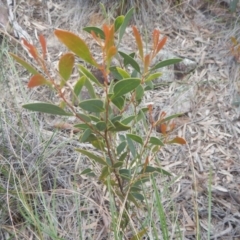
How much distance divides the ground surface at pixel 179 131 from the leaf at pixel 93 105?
0.38 m

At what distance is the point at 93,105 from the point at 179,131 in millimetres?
987

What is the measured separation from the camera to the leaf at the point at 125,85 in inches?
36.6

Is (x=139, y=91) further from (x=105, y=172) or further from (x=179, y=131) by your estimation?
(x=179, y=131)

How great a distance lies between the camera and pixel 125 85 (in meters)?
0.94

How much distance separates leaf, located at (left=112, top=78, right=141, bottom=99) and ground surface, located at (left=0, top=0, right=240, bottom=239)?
38cm

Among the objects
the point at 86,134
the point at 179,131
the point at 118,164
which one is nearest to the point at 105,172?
the point at 118,164

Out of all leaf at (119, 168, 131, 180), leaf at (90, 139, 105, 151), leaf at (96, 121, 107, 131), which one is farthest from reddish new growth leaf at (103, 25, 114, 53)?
leaf at (119, 168, 131, 180)

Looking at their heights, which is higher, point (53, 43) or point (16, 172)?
point (53, 43)

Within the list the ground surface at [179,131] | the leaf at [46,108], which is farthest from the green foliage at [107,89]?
the ground surface at [179,131]

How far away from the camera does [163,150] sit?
1805 millimetres

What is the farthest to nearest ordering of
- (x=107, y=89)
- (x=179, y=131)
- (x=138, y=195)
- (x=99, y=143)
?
(x=179, y=131)
(x=138, y=195)
(x=99, y=143)
(x=107, y=89)

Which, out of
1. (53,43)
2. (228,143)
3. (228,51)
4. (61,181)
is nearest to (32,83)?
(61,181)

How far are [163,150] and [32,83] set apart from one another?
106cm

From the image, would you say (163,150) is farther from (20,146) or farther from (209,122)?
(20,146)
